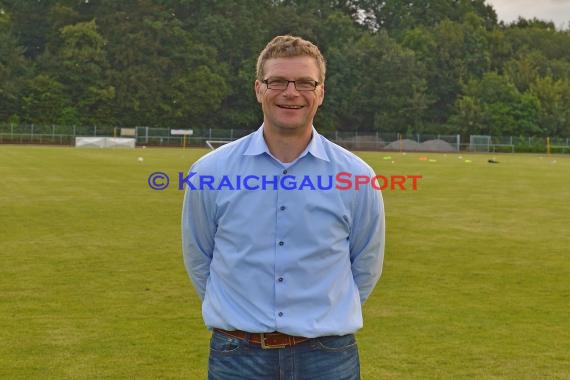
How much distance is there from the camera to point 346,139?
82.6 m

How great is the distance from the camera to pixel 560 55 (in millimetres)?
105375

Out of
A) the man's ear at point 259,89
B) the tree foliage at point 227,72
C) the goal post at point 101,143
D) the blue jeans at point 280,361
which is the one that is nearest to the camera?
the blue jeans at point 280,361

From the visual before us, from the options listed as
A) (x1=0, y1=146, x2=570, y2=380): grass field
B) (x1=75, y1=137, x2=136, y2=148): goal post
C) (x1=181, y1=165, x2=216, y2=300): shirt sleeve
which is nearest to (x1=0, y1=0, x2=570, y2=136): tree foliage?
(x1=75, y1=137, x2=136, y2=148): goal post

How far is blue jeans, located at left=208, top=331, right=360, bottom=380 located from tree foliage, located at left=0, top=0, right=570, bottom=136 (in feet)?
255

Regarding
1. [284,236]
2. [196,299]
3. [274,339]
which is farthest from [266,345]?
[196,299]

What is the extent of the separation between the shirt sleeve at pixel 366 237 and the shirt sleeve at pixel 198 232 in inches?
24.2

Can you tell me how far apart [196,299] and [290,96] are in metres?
5.99

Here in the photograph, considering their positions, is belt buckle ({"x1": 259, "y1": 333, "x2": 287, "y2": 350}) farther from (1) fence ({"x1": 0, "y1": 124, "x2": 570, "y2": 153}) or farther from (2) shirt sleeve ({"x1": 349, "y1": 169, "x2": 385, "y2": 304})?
(1) fence ({"x1": 0, "y1": 124, "x2": 570, "y2": 153})

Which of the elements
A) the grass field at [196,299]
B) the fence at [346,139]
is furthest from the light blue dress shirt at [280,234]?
the fence at [346,139]

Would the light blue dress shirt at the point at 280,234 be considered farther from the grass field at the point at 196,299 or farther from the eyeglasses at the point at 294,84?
the grass field at the point at 196,299

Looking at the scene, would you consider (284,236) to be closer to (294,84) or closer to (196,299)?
(294,84)

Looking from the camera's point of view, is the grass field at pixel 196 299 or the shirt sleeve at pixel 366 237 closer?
the shirt sleeve at pixel 366 237

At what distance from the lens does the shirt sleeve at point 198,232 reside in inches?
144

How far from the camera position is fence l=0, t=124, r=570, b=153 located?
2938 inches
